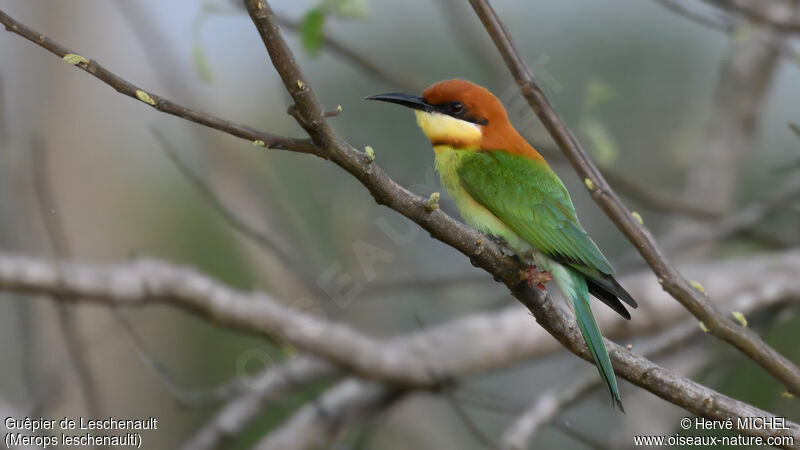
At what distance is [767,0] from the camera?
4566 millimetres

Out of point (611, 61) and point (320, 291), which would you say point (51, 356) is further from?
point (611, 61)

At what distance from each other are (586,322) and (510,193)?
1.95 feet

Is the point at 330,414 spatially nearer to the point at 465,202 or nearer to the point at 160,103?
the point at 465,202

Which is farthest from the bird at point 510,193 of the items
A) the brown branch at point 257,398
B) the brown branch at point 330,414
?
the brown branch at point 257,398

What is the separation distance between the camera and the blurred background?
3.60 meters

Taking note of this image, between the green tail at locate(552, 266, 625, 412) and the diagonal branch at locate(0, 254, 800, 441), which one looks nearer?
the green tail at locate(552, 266, 625, 412)

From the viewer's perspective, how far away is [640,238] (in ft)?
5.69

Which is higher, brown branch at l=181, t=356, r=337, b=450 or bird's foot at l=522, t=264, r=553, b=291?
bird's foot at l=522, t=264, r=553, b=291

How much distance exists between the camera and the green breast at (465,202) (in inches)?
95.0

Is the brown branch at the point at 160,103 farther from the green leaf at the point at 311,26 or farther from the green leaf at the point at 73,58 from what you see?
the green leaf at the point at 311,26

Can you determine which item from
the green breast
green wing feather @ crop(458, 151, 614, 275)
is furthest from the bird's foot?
the green breast

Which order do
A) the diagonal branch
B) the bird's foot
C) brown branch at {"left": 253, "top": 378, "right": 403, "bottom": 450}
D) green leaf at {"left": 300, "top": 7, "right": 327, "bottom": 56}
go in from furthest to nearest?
brown branch at {"left": 253, "top": 378, "right": 403, "bottom": 450}, the diagonal branch, green leaf at {"left": 300, "top": 7, "right": 327, "bottom": 56}, the bird's foot

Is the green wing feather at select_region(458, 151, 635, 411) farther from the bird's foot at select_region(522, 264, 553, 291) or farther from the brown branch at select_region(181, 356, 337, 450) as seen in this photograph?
the brown branch at select_region(181, 356, 337, 450)

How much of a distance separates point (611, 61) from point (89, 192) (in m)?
5.14
